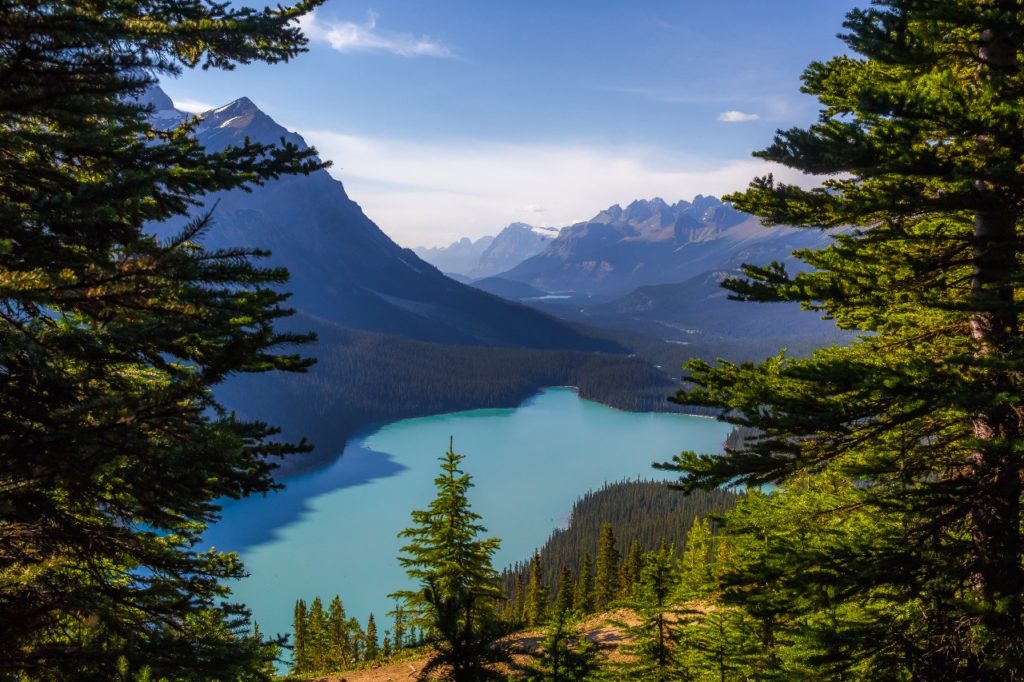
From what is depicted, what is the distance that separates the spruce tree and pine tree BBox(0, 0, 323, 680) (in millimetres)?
4792

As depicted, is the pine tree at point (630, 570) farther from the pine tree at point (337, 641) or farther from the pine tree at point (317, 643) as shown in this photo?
the pine tree at point (317, 643)

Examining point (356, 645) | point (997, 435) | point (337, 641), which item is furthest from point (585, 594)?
point (997, 435)

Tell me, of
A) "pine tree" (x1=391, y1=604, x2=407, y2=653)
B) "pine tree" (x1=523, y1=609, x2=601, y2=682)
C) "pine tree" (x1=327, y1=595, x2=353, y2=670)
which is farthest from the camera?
"pine tree" (x1=327, y1=595, x2=353, y2=670)

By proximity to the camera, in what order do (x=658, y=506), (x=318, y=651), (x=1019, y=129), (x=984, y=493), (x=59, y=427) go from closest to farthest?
(x=59, y=427), (x=1019, y=129), (x=984, y=493), (x=318, y=651), (x=658, y=506)

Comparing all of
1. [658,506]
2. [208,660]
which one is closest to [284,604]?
[658,506]

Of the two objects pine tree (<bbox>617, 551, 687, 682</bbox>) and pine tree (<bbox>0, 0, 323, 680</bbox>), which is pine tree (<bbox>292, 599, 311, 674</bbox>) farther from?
pine tree (<bbox>0, 0, 323, 680</bbox>)

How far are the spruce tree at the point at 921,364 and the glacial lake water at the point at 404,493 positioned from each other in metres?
70.9

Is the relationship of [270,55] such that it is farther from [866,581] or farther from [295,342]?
[866,581]

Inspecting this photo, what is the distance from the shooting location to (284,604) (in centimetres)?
7119

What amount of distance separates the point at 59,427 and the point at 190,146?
11.8ft

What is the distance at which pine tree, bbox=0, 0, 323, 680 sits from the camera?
4.51 meters

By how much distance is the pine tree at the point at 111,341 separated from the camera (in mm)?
4508

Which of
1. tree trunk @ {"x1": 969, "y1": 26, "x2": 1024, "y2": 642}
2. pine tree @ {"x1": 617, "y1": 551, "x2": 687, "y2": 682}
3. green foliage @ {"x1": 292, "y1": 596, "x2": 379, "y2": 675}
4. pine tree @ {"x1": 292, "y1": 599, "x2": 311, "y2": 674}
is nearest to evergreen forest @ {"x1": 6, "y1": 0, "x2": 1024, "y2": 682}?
tree trunk @ {"x1": 969, "y1": 26, "x2": 1024, "y2": 642}

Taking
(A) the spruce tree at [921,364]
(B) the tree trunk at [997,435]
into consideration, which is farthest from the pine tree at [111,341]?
(B) the tree trunk at [997,435]
